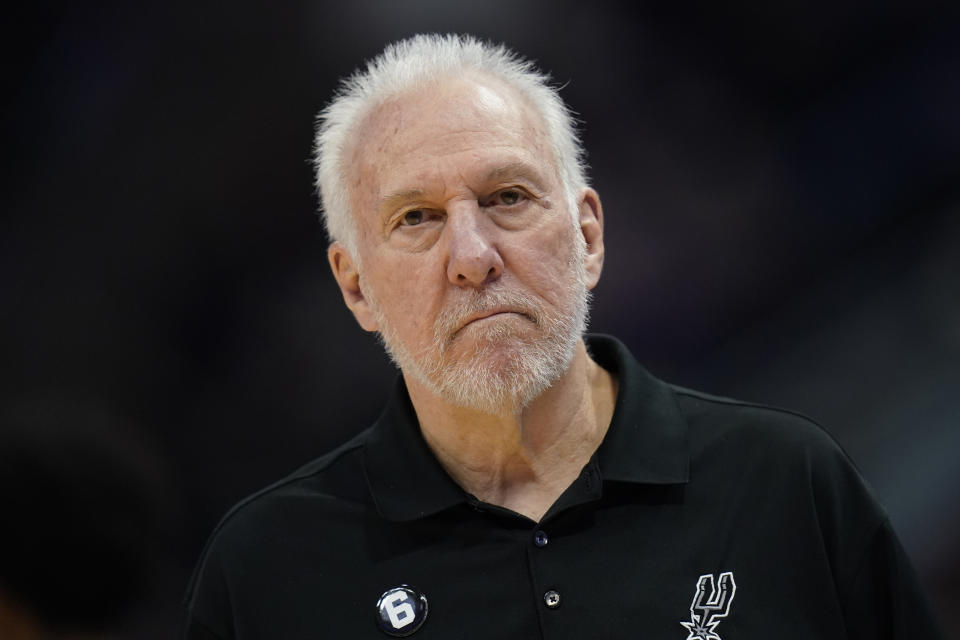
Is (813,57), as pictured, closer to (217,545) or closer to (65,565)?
(217,545)

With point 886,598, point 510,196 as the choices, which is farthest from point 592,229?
point 886,598

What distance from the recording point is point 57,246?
2.64m

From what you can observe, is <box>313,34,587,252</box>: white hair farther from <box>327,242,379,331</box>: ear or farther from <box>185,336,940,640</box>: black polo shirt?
<box>185,336,940,640</box>: black polo shirt

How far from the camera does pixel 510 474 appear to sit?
2.11 meters

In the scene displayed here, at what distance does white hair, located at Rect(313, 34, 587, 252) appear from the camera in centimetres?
217

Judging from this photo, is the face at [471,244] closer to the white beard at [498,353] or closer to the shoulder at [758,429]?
the white beard at [498,353]

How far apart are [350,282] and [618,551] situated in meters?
0.85

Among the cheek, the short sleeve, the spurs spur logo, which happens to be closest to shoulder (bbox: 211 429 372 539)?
the cheek

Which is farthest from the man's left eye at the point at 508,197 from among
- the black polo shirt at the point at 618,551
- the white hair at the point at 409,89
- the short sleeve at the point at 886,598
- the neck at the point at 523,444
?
the short sleeve at the point at 886,598

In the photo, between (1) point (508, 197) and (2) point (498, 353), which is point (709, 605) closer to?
(2) point (498, 353)

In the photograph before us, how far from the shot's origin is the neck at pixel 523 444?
208 centimetres

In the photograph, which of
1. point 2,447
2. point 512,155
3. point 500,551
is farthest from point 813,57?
point 2,447

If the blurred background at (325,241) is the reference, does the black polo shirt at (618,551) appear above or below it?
below

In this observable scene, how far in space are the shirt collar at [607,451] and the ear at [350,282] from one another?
→ 0.55 feet
